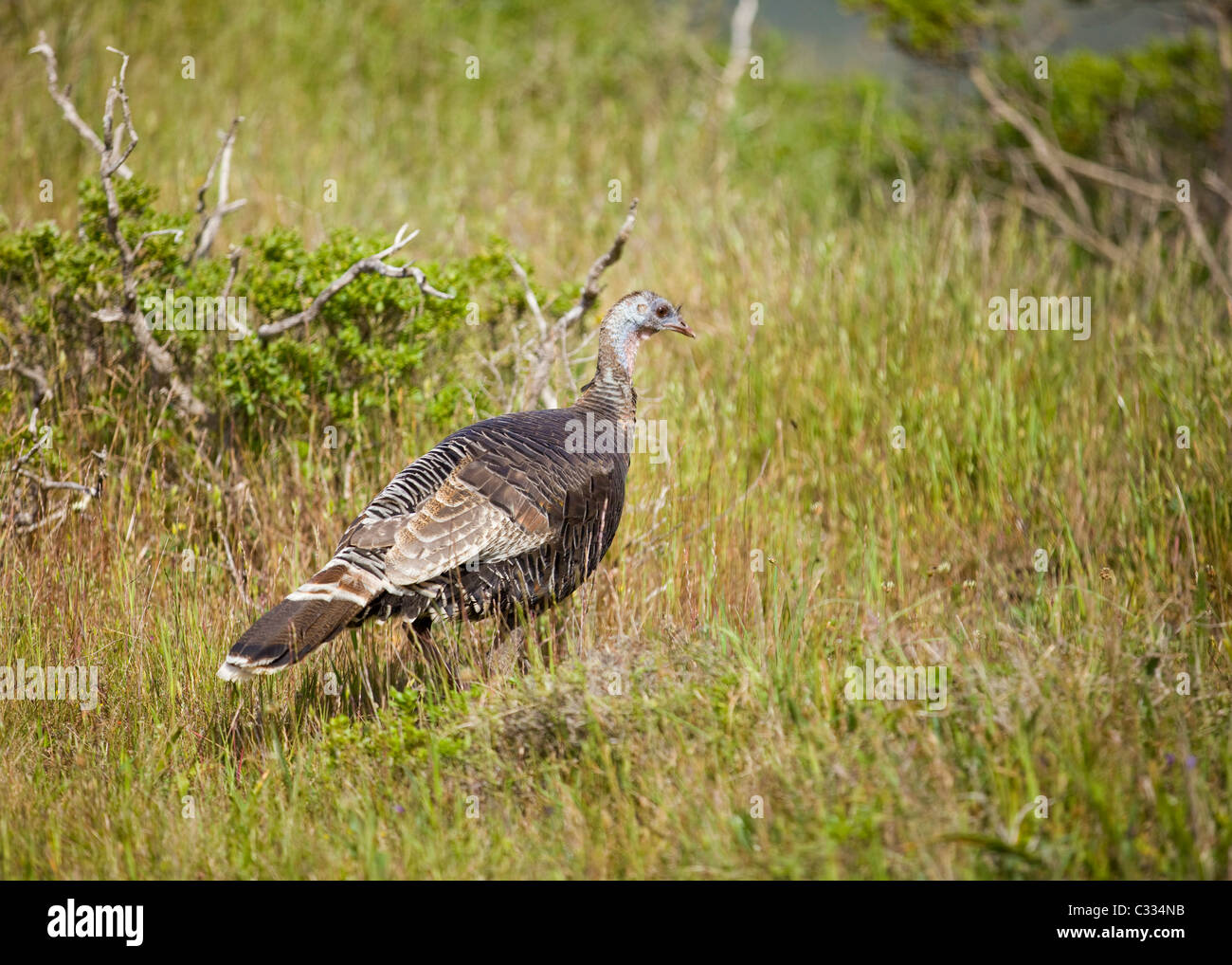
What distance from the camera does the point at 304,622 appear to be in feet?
12.3

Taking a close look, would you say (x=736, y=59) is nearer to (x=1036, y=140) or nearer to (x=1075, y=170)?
(x=1036, y=140)

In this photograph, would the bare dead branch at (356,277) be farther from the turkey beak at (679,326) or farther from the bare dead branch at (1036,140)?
the bare dead branch at (1036,140)

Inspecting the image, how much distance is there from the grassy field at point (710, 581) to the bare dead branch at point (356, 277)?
0.59 meters

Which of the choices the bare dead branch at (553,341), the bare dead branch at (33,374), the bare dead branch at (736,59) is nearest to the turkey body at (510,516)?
the bare dead branch at (553,341)

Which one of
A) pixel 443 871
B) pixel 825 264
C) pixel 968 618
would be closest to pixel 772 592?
pixel 968 618

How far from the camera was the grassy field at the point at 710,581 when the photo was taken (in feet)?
10.7

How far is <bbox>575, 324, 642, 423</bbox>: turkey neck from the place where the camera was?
4949mm

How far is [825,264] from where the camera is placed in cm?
712

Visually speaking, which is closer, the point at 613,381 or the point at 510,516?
the point at 510,516

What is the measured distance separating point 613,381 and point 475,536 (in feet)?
3.89

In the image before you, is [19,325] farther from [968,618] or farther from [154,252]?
[968,618]

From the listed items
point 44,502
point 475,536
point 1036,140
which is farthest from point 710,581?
point 1036,140

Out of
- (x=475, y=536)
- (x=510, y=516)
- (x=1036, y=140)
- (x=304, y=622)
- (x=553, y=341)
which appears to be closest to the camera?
(x=304, y=622)

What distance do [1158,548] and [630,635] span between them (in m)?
2.91
